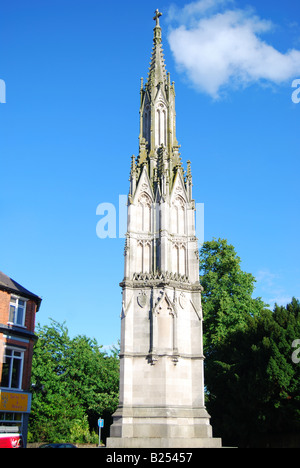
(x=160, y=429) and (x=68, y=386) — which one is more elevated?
(x=68, y=386)

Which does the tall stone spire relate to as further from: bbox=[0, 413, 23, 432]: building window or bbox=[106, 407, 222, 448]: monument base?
bbox=[0, 413, 23, 432]: building window

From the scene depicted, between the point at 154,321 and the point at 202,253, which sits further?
the point at 202,253

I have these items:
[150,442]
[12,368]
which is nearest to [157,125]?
[12,368]

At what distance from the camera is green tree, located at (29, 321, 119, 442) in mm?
33781

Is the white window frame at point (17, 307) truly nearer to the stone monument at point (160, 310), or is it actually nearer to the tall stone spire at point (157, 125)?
the stone monument at point (160, 310)

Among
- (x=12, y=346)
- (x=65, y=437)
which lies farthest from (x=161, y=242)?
(x=65, y=437)

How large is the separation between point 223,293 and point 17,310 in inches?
677

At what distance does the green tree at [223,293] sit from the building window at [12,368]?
50.6 feet

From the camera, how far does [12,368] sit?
28.3m

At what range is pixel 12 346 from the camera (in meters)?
28.6

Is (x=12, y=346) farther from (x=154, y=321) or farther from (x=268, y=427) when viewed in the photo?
(x=268, y=427)

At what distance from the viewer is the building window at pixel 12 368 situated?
27.9m

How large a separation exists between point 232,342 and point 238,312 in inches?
176

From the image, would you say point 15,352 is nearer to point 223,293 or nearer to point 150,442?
point 150,442
